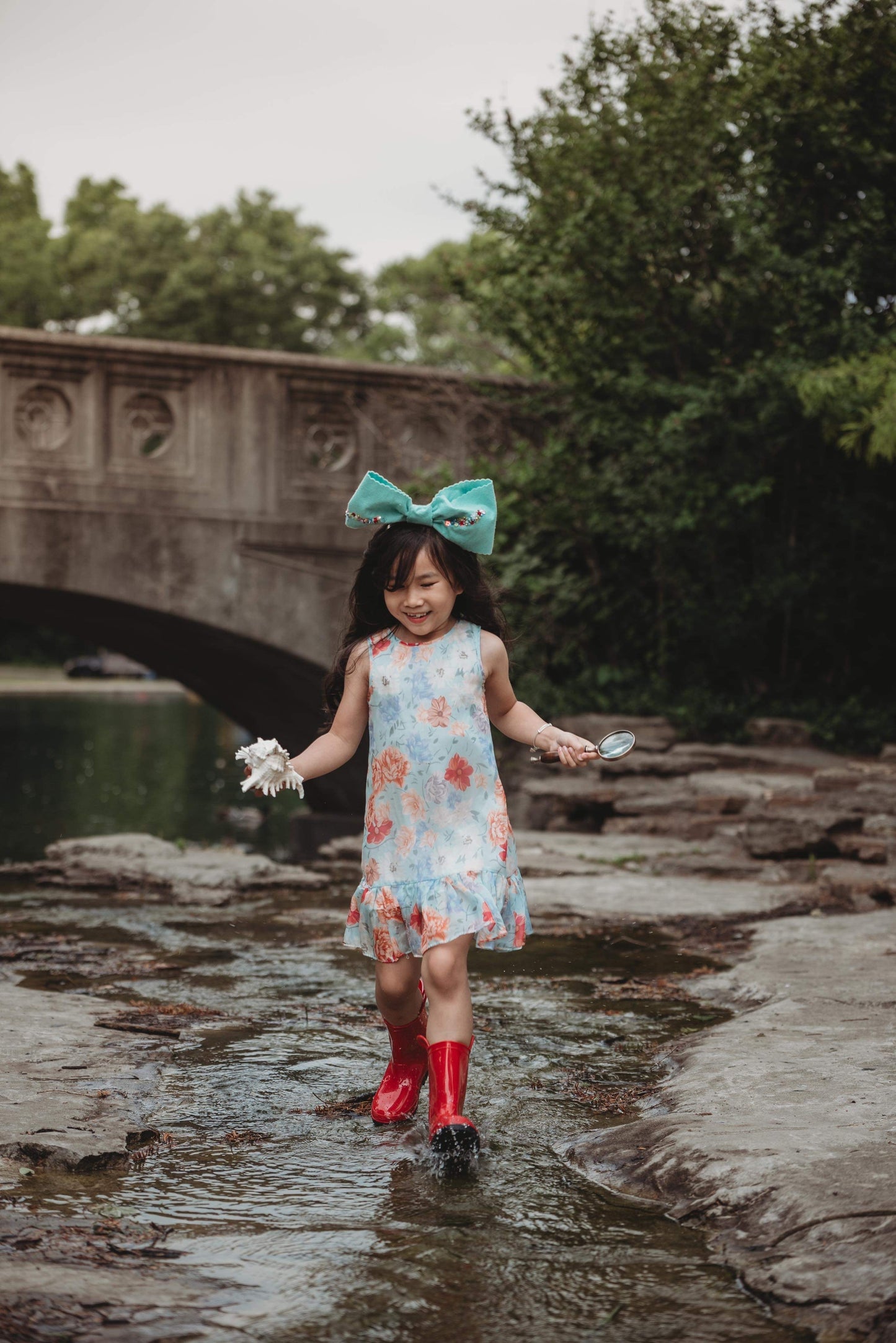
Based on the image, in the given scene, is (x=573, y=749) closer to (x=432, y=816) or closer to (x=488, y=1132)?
(x=432, y=816)

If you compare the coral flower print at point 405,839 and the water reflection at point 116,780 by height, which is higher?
the coral flower print at point 405,839

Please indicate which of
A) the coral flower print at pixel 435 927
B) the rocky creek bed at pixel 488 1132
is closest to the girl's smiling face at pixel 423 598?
the coral flower print at pixel 435 927

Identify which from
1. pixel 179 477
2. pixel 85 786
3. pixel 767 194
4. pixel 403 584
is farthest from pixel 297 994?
pixel 85 786

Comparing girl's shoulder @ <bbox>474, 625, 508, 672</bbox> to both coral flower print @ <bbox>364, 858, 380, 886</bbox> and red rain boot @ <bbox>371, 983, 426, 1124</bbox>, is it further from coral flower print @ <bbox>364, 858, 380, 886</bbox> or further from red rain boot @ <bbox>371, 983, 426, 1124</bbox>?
red rain boot @ <bbox>371, 983, 426, 1124</bbox>

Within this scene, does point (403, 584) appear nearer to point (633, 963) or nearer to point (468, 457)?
point (633, 963)

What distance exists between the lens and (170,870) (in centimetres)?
723

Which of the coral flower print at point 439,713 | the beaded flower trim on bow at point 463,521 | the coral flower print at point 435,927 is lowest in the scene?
the coral flower print at point 435,927

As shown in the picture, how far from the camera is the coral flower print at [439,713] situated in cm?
351

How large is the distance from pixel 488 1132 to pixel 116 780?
666 inches

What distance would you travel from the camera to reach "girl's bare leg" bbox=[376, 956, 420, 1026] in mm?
3443

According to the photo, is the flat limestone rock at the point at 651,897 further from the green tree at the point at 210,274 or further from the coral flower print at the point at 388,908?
the green tree at the point at 210,274

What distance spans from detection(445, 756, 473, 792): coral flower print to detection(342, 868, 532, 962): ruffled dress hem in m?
0.22

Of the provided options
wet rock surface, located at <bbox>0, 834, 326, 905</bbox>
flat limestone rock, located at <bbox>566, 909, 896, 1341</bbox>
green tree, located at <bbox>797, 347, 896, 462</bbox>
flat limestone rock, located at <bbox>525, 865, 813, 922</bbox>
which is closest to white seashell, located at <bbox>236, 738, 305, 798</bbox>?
flat limestone rock, located at <bbox>566, 909, 896, 1341</bbox>

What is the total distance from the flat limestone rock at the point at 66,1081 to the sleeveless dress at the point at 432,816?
65 cm
